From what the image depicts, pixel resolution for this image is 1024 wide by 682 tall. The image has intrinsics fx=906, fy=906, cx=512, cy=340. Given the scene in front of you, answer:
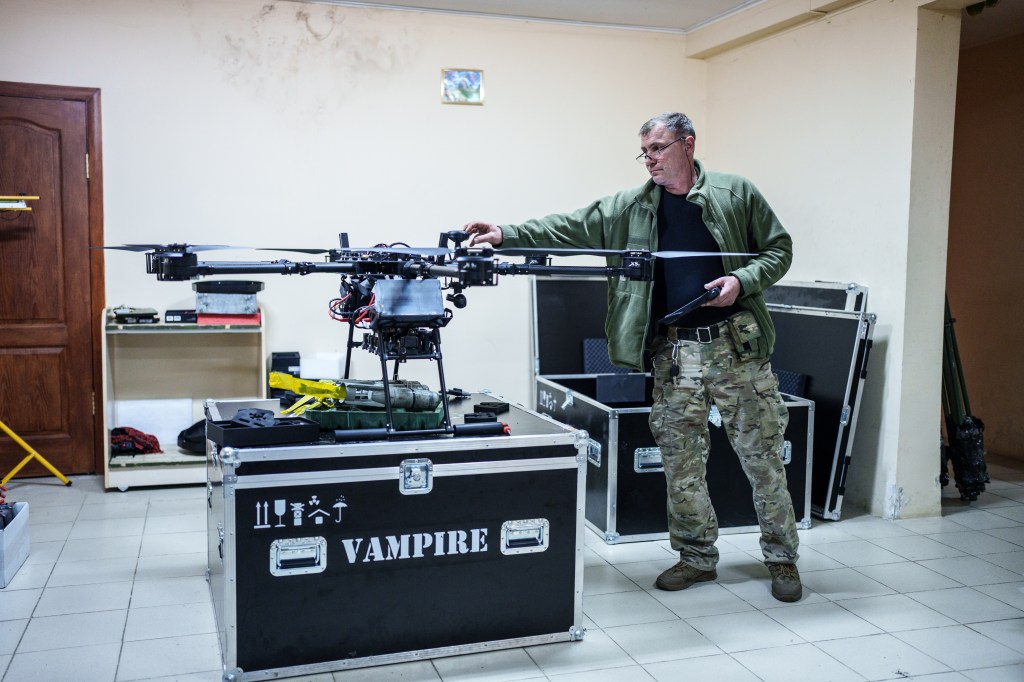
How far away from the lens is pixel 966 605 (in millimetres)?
3518

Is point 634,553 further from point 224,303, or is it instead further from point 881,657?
point 224,303

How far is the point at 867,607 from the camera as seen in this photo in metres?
3.48

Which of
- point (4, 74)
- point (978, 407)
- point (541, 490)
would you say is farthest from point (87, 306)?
point (978, 407)

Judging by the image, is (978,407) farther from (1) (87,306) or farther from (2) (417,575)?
(1) (87,306)

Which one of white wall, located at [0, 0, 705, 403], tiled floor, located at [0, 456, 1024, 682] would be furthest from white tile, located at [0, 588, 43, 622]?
white wall, located at [0, 0, 705, 403]

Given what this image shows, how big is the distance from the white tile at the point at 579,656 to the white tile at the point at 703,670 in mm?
111

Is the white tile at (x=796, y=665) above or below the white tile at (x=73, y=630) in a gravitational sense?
above

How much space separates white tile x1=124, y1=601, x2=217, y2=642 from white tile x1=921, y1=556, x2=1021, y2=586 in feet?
9.85

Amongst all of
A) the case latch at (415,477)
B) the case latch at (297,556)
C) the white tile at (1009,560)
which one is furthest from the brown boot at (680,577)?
the case latch at (297,556)

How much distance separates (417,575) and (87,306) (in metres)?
3.32

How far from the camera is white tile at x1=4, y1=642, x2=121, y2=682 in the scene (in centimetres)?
281

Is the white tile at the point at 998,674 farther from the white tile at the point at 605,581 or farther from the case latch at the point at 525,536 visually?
the case latch at the point at 525,536

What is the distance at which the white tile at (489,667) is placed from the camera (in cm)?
285

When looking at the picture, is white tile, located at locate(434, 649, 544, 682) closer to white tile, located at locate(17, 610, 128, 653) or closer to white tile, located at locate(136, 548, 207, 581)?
white tile, located at locate(17, 610, 128, 653)
